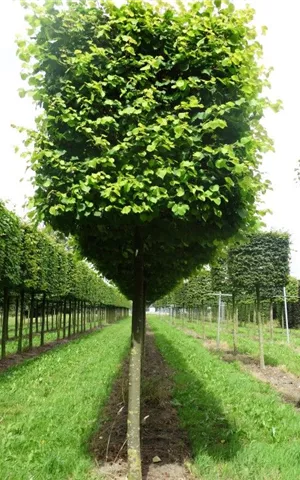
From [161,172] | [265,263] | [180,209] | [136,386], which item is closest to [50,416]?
[136,386]

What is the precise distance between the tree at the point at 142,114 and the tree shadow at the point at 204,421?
189cm

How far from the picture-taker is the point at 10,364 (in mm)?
→ 15258

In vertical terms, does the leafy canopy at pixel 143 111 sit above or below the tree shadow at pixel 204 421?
above

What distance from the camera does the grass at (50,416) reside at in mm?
5332

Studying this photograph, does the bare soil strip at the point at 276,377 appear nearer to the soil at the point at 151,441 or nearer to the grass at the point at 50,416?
the soil at the point at 151,441

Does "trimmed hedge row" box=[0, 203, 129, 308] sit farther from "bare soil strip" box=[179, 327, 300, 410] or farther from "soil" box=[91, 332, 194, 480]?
"bare soil strip" box=[179, 327, 300, 410]

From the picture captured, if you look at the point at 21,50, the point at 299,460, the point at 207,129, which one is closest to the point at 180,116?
the point at 207,129

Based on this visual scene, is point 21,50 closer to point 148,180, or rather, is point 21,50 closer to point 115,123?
point 115,123

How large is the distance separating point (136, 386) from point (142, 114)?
313cm

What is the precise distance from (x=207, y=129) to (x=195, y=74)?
0.82 metres

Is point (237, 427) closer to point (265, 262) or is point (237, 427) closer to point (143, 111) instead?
point (143, 111)

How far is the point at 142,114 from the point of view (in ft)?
14.6

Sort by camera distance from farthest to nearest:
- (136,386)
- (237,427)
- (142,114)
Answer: (237,427) < (136,386) < (142,114)

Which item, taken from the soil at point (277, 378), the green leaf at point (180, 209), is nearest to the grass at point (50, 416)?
the green leaf at point (180, 209)
